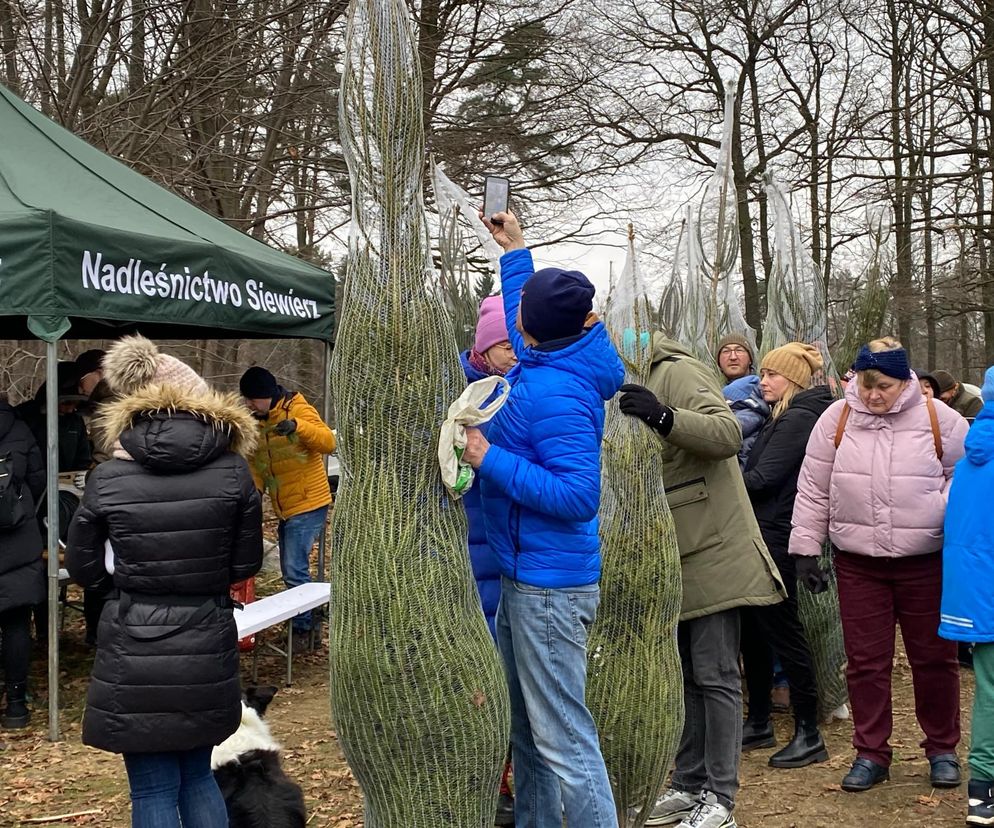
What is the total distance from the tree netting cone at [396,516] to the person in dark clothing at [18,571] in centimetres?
300

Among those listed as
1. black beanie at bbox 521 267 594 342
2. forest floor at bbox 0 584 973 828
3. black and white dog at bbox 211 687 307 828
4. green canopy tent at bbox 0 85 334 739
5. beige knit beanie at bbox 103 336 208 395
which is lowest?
forest floor at bbox 0 584 973 828

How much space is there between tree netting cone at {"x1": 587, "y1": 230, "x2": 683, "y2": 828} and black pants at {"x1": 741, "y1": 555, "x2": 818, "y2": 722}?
1400 millimetres

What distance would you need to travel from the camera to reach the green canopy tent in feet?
16.0

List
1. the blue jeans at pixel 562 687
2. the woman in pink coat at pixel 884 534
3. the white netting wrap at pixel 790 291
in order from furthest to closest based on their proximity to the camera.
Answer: the white netting wrap at pixel 790 291
the woman in pink coat at pixel 884 534
the blue jeans at pixel 562 687

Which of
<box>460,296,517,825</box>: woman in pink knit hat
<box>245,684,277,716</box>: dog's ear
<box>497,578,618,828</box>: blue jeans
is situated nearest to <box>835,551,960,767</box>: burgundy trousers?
<box>460,296,517,825</box>: woman in pink knit hat

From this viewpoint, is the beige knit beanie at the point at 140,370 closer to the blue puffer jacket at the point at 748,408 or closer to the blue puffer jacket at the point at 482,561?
the blue puffer jacket at the point at 482,561

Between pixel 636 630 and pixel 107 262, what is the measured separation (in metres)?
3.29

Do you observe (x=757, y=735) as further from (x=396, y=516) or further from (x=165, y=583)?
(x=165, y=583)

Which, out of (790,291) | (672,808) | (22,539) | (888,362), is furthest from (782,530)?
(22,539)

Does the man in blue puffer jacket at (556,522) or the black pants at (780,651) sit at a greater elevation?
the man in blue puffer jacket at (556,522)

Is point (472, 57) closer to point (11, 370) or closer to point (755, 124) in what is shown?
point (755, 124)

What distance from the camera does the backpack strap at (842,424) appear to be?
4375mm

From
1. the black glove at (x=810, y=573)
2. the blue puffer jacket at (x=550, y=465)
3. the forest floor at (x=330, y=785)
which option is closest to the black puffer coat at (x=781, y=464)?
the black glove at (x=810, y=573)

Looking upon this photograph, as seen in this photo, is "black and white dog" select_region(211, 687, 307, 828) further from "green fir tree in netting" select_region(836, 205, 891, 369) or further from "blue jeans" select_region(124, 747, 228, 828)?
"green fir tree in netting" select_region(836, 205, 891, 369)
